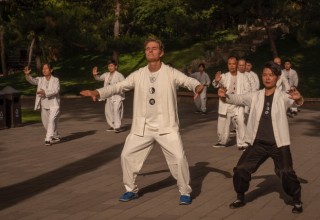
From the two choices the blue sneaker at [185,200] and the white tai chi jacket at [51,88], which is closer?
the blue sneaker at [185,200]

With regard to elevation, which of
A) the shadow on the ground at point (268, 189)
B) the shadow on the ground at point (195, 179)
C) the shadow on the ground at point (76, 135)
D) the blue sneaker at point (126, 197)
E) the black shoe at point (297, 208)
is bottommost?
the shadow on the ground at point (76, 135)

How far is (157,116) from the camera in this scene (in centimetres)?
809

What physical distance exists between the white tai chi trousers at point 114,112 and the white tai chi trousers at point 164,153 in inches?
331

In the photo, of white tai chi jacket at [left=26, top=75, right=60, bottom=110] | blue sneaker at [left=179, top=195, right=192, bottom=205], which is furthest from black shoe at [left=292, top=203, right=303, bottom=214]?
white tai chi jacket at [left=26, top=75, right=60, bottom=110]

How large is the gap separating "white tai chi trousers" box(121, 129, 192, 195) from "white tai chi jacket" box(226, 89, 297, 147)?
2.75 ft

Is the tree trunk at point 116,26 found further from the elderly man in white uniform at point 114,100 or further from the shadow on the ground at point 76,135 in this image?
the shadow on the ground at point 76,135

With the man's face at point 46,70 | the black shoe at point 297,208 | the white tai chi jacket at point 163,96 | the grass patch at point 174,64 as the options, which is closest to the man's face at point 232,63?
the man's face at point 46,70

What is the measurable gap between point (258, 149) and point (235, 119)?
214 inches

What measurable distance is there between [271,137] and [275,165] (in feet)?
1.09

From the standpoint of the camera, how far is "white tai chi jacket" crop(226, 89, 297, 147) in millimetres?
7582

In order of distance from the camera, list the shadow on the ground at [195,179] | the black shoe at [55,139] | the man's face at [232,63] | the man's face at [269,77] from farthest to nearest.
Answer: the black shoe at [55,139] → the man's face at [232,63] → the shadow on the ground at [195,179] → the man's face at [269,77]

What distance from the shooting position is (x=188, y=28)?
32969 mm

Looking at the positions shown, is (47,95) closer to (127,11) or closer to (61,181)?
(61,181)

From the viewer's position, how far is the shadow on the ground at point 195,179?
9.05 meters
